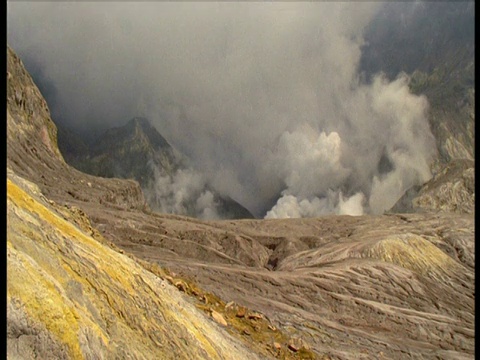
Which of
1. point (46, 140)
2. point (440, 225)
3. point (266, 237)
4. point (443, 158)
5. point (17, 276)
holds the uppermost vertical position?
point (443, 158)

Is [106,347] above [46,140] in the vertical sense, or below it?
below

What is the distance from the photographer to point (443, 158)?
170 metres

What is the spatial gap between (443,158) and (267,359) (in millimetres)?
169931

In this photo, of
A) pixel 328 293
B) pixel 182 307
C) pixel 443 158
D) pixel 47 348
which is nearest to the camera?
pixel 47 348

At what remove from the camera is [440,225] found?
296 feet

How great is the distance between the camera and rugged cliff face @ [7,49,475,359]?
34.6ft

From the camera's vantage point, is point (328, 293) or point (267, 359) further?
point (328, 293)

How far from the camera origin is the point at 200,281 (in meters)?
32.3

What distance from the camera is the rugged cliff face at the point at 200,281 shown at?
1055cm

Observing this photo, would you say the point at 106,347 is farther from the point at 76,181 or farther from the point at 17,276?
the point at 76,181

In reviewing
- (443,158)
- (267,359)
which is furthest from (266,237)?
(443,158)
